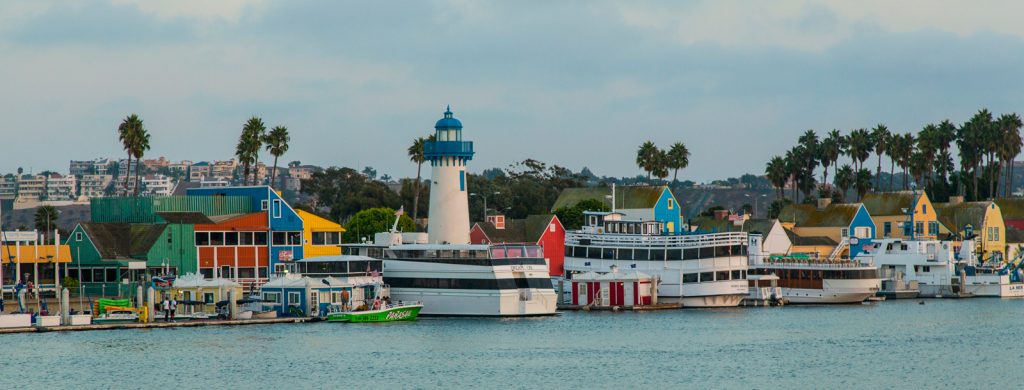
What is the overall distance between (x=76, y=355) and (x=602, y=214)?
38.9 metres

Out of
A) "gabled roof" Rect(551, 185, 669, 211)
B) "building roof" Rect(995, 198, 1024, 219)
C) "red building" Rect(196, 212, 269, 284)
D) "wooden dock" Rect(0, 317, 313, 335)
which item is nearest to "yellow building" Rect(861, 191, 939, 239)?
"building roof" Rect(995, 198, 1024, 219)

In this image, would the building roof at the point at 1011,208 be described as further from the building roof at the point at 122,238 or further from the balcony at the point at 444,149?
the building roof at the point at 122,238

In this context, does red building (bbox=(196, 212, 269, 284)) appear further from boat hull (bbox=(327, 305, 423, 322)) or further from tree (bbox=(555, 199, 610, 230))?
tree (bbox=(555, 199, 610, 230))

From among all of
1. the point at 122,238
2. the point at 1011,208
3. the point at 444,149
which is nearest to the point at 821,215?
the point at 1011,208

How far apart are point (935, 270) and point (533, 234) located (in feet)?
98.8

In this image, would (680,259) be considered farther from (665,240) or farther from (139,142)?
(139,142)

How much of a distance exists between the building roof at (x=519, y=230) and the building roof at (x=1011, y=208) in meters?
51.4

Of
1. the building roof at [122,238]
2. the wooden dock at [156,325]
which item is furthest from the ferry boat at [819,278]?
the building roof at [122,238]

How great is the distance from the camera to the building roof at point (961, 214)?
129375 mm

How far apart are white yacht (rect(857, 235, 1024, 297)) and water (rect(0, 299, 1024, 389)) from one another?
84.5ft

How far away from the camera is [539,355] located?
61.7 metres

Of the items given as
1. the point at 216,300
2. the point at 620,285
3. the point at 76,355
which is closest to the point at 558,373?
the point at 76,355

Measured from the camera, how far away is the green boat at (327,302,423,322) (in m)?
75.5

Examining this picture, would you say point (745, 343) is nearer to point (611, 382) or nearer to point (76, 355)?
point (611, 382)
